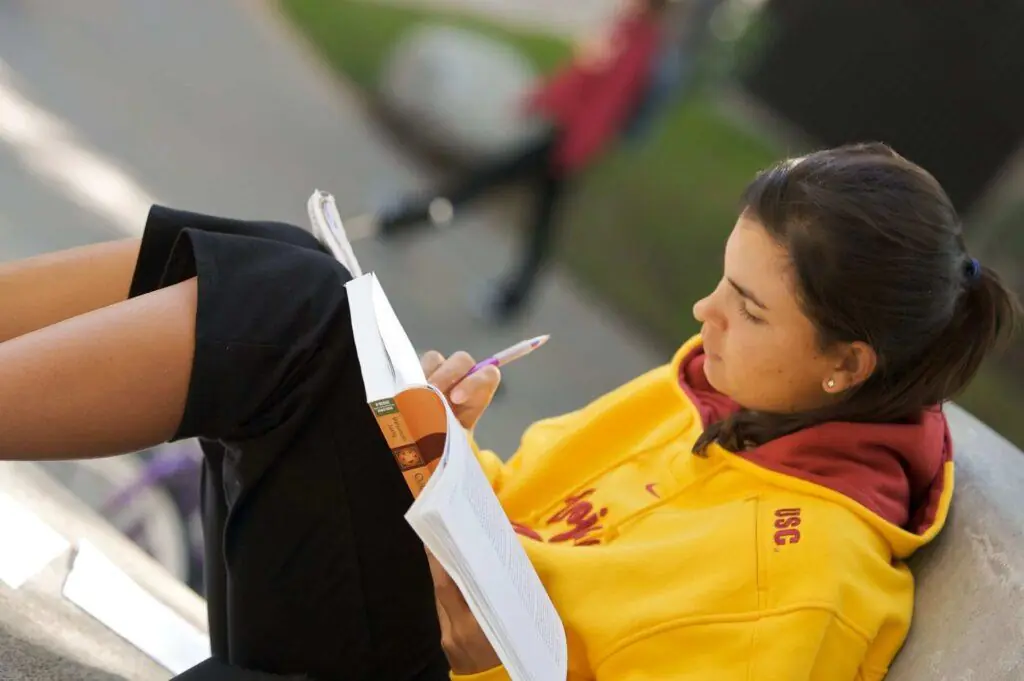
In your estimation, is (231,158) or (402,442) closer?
(402,442)

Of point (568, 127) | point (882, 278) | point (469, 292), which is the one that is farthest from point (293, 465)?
point (568, 127)

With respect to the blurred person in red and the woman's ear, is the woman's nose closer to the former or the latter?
the woman's ear

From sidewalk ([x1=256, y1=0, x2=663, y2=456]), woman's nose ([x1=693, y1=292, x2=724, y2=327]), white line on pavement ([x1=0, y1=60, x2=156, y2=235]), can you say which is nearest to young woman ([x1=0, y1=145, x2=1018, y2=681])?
woman's nose ([x1=693, y1=292, x2=724, y2=327])

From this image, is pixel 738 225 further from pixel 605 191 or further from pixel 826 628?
pixel 605 191

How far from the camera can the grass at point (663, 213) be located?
2.03 meters

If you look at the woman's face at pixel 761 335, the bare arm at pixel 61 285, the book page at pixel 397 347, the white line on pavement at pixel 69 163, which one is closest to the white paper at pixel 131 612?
the bare arm at pixel 61 285

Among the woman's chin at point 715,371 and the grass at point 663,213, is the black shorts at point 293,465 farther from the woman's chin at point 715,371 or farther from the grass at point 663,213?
the grass at point 663,213

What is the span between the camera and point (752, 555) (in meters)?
0.73

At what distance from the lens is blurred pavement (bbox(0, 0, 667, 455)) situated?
1.76 meters

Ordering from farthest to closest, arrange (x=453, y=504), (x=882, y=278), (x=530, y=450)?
(x=530, y=450)
(x=882, y=278)
(x=453, y=504)

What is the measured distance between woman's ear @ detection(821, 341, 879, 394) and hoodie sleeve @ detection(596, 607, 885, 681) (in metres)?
0.20

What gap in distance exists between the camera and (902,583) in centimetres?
77

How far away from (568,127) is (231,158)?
70cm

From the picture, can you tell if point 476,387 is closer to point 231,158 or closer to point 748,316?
point 748,316
